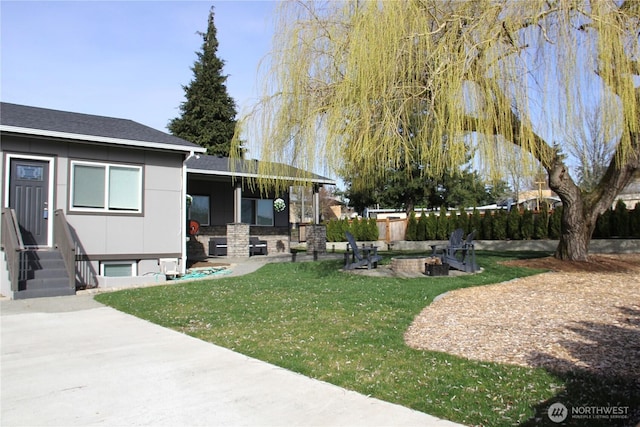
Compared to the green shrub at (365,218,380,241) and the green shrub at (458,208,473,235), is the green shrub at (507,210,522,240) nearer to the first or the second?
the green shrub at (458,208,473,235)

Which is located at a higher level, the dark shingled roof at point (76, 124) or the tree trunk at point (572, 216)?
the dark shingled roof at point (76, 124)

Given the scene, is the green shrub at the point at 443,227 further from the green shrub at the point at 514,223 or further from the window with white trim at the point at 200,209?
the window with white trim at the point at 200,209

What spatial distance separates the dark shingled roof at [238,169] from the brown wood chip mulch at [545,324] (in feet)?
10.9

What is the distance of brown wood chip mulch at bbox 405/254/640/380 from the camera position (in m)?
4.70

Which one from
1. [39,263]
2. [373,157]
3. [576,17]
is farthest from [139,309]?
[576,17]

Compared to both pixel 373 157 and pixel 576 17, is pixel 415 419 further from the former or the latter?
pixel 576 17

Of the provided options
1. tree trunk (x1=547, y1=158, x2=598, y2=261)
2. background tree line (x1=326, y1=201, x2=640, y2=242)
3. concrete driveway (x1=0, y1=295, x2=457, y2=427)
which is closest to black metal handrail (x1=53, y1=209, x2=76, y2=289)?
concrete driveway (x1=0, y1=295, x2=457, y2=427)

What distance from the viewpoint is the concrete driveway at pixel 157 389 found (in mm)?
3553

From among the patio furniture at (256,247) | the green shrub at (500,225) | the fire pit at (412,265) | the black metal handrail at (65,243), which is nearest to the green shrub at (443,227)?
the green shrub at (500,225)

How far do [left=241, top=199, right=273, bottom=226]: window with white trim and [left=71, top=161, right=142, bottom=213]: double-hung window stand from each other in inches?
316

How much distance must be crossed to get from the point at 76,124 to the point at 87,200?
2.11m

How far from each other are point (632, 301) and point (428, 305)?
9.79 feet

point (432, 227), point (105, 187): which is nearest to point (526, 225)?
point (432, 227)

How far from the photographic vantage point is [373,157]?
26.5 feet
